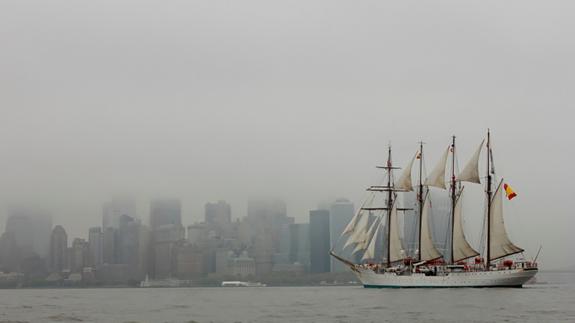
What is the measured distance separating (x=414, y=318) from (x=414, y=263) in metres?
70.1

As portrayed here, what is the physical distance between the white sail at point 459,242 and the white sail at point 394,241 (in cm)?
1254

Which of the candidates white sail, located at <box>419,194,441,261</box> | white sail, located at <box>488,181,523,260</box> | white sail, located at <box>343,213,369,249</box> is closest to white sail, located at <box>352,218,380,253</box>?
white sail, located at <box>343,213,369,249</box>

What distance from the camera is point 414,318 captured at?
68.2 metres

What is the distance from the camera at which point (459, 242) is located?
130 m

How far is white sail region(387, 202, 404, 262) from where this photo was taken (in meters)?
142

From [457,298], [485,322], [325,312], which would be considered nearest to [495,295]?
[457,298]

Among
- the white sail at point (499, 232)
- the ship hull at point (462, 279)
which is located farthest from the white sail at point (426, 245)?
the white sail at point (499, 232)

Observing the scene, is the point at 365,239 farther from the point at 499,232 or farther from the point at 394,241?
the point at 499,232

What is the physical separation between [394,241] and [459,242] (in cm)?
1425

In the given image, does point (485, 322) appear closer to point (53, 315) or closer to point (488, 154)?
point (53, 315)

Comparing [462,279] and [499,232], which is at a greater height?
[499,232]

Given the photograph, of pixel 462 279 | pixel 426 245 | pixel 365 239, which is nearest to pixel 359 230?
pixel 365 239

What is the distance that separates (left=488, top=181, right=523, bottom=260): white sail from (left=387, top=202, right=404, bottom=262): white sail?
20401 mm

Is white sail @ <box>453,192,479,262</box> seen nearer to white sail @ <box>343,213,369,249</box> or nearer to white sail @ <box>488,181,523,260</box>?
white sail @ <box>488,181,523,260</box>
